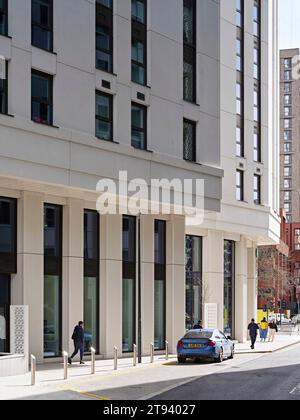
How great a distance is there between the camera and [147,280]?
3738 centimetres

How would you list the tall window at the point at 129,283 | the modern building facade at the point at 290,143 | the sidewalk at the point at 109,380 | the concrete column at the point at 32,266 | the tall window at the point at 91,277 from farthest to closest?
the modern building facade at the point at 290,143, the tall window at the point at 129,283, the tall window at the point at 91,277, the concrete column at the point at 32,266, the sidewalk at the point at 109,380

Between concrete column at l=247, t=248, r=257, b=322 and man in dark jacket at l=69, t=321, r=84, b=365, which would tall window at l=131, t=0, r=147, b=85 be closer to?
man in dark jacket at l=69, t=321, r=84, b=365

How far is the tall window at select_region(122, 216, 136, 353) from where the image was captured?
36.4m

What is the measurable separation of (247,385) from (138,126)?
1461 cm

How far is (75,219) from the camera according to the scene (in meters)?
33.0

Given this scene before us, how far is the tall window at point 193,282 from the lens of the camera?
4541cm

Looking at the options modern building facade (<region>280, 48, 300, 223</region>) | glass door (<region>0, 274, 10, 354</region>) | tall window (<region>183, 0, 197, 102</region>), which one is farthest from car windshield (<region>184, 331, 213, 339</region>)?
modern building facade (<region>280, 48, 300, 223</region>)

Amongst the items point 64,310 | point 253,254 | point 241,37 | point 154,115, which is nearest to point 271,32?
point 241,37

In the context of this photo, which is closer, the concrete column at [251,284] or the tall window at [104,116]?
the tall window at [104,116]

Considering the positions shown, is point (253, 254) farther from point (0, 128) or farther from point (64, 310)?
point (0, 128)

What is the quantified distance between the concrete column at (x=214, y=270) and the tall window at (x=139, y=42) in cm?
1425

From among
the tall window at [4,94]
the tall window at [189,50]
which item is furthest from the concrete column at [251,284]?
the tall window at [4,94]

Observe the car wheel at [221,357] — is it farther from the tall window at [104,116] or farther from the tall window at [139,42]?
the tall window at [139,42]

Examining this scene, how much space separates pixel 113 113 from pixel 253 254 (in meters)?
25.7
